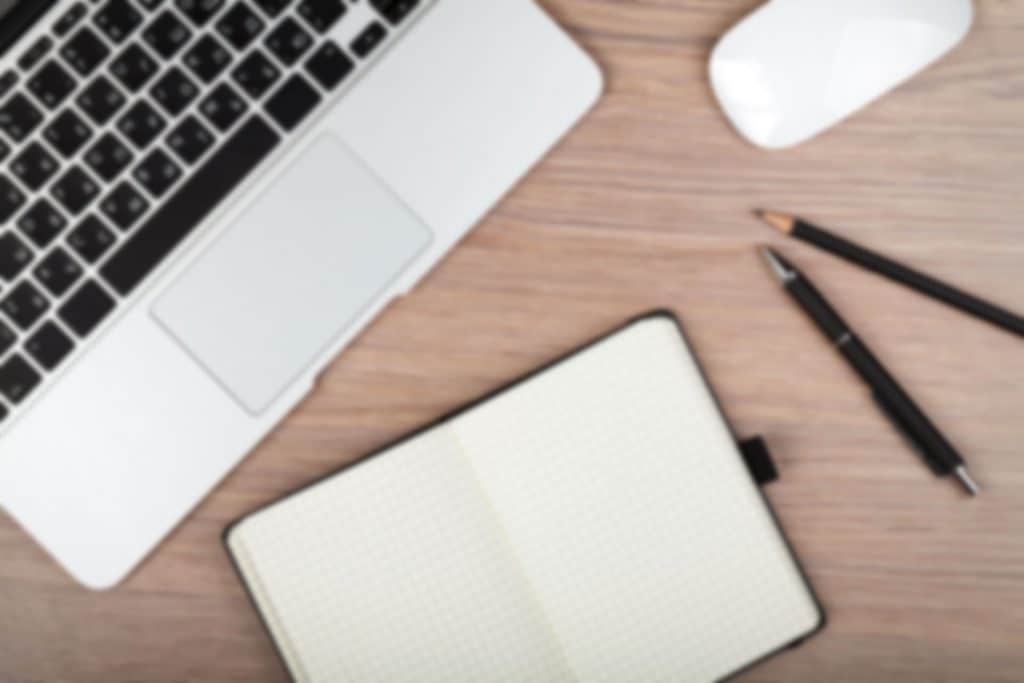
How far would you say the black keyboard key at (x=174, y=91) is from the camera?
525 mm

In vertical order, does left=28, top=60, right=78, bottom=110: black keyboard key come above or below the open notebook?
above

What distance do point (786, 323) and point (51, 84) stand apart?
419mm

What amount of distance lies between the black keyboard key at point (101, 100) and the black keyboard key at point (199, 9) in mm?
55

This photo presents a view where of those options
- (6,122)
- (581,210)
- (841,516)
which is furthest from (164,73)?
(841,516)

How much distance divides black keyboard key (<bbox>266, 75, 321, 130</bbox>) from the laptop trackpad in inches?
0.7

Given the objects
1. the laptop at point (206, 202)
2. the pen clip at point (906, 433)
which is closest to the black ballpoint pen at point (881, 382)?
the pen clip at point (906, 433)

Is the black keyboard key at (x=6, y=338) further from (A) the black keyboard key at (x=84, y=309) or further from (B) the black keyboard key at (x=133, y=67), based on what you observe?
(B) the black keyboard key at (x=133, y=67)

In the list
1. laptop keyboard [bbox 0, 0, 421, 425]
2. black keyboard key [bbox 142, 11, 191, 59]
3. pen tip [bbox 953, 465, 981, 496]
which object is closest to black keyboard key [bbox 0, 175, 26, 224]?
laptop keyboard [bbox 0, 0, 421, 425]

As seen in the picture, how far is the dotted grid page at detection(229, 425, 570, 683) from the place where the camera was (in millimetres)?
552

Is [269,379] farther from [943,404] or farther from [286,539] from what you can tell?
[943,404]

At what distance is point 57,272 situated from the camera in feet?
1.72

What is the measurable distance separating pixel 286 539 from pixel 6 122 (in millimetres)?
267

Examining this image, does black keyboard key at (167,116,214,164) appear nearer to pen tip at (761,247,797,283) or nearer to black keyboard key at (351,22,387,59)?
black keyboard key at (351,22,387,59)

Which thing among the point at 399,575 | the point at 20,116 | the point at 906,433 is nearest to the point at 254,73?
the point at 20,116
